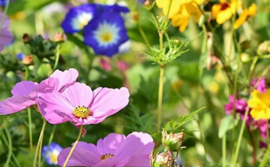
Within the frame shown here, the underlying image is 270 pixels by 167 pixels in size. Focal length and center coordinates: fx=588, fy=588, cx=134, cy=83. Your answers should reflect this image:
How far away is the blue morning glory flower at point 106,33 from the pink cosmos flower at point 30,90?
44cm

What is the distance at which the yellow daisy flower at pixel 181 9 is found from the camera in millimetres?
651

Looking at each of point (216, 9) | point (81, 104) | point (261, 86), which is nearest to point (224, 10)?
point (216, 9)

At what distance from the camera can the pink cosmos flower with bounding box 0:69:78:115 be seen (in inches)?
19.2

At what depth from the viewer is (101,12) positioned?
3.30ft

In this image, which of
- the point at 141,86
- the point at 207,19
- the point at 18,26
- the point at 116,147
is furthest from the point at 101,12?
the point at 18,26

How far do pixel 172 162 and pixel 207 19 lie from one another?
29 cm

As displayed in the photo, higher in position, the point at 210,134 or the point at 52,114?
the point at 52,114

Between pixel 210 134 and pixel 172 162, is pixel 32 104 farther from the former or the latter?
pixel 210 134

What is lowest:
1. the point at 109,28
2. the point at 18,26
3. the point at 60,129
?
the point at 18,26

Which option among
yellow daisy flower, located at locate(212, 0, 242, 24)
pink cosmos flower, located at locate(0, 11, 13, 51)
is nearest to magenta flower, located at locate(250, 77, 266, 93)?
yellow daisy flower, located at locate(212, 0, 242, 24)

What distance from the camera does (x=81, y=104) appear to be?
510mm

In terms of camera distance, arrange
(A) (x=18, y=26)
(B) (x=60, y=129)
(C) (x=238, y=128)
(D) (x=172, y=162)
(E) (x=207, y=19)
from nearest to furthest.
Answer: (D) (x=172, y=162), (E) (x=207, y=19), (C) (x=238, y=128), (B) (x=60, y=129), (A) (x=18, y=26)

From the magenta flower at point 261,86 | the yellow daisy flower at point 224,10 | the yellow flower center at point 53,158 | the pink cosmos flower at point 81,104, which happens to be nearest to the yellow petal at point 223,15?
the yellow daisy flower at point 224,10

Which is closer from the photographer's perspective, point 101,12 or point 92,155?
point 92,155
